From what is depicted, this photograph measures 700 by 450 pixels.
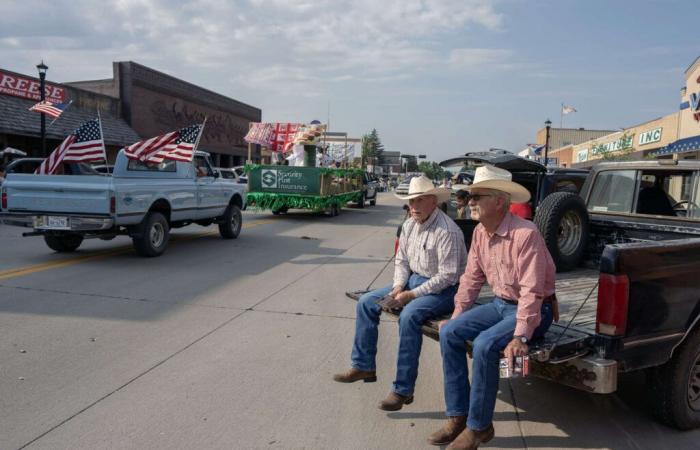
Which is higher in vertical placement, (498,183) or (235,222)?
(498,183)

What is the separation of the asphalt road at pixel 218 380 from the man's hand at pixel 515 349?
719 mm

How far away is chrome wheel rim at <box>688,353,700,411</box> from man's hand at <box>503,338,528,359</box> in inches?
57.9

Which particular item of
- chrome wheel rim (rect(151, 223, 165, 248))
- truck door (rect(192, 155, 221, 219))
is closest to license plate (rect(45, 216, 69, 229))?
chrome wheel rim (rect(151, 223, 165, 248))

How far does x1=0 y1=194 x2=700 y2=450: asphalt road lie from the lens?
3.67 metres

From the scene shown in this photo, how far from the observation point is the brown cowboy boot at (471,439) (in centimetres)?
335

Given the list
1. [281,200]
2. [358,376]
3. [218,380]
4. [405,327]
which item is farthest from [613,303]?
[281,200]

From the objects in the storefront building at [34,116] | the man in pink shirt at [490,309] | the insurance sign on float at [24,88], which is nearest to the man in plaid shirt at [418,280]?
the man in pink shirt at [490,309]

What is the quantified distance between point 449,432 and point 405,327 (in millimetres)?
801

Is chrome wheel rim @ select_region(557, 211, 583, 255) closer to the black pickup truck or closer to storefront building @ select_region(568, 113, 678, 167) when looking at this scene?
the black pickup truck

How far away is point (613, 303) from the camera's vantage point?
10.8ft

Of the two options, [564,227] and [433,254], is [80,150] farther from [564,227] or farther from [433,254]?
[564,227]

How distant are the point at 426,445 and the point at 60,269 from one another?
7177 millimetres

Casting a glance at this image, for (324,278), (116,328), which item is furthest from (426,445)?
(324,278)

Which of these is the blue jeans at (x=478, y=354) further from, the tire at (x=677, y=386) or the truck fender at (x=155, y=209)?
the truck fender at (x=155, y=209)
